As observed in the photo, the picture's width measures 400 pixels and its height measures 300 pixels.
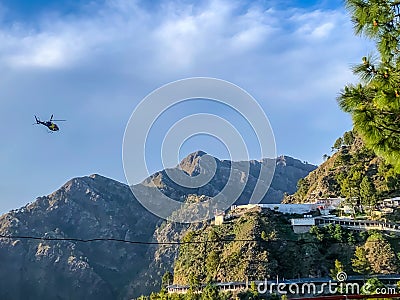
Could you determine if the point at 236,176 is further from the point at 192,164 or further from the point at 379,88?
the point at 379,88

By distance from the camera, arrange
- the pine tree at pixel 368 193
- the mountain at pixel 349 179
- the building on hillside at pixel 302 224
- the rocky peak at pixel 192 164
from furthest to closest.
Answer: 1. the rocky peak at pixel 192 164
2. the mountain at pixel 349 179
3. the pine tree at pixel 368 193
4. the building on hillside at pixel 302 224

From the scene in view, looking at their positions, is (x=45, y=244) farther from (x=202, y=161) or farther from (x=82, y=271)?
(x=202, y=161)

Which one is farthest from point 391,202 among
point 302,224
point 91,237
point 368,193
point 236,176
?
point 91,237

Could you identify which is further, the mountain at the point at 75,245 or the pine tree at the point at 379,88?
the mountain at the point at 75,245

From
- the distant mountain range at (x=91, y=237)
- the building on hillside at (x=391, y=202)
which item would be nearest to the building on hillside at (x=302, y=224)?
Result: the building on hillside at (x=391, y=202)

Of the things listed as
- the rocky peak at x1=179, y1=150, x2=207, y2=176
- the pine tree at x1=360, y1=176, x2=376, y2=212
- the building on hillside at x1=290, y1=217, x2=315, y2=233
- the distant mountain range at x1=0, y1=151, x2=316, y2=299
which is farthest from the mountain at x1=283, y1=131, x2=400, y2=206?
the rocky peak at x1=179, y1=150, x2=207, y2=176

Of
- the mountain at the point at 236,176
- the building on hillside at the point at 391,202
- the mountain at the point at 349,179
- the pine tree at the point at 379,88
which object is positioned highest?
the mountain at the point at 236,176

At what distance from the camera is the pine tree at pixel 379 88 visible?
8.30ft

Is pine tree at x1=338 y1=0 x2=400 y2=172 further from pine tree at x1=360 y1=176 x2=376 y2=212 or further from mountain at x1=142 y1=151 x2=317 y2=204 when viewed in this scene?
mountain at x1=142 y1=151 x2=317 y2=204

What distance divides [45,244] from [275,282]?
→ 38986 mm

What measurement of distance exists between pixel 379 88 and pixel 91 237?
58.4m

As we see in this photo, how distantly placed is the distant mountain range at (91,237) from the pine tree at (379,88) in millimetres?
41818

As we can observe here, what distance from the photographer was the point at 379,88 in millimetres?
2561

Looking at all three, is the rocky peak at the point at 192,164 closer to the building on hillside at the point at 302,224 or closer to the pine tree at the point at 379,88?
the building on hillside at the point at 302,224
